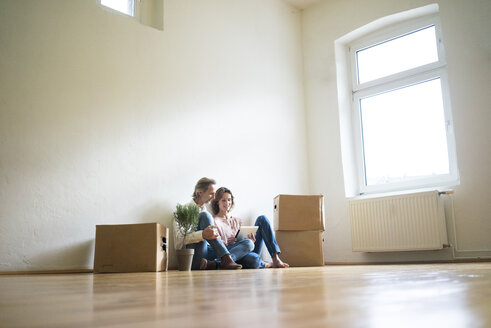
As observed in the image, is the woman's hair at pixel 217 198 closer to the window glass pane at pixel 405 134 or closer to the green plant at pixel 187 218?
the green plant at pixel 187 218

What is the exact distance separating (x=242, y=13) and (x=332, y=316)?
15.5 ft

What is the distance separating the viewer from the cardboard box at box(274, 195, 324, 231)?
3.87 m

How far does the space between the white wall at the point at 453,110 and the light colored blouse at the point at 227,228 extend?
1.59 metres

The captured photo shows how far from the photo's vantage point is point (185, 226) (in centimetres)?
315

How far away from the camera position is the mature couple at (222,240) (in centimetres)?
312

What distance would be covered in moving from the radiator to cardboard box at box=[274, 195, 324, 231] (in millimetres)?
843

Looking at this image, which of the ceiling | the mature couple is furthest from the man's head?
the ceiling

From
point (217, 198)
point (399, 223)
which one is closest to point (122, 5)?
point (217, 198)

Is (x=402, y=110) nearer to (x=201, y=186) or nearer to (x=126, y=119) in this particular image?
(x=201, y=186)

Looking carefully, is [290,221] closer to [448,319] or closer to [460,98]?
[460,98]

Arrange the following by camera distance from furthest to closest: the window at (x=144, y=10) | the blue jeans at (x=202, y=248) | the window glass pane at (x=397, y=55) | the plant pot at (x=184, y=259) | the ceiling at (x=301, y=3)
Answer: the ceiling at (x=301, y=3), the window glass pane at (x=397, y=55), the window at (x=144, y=10), the blue jeans at (x=202, y=248), the plant pot at (x=184, y=259)

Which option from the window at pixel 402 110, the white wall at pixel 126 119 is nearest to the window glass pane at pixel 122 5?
the white wall at pixel 126 119

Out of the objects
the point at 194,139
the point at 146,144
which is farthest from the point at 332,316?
the point at 194,139

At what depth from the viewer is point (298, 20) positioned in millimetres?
5520
